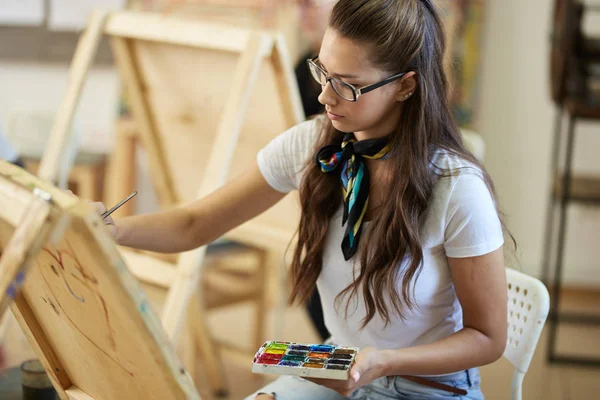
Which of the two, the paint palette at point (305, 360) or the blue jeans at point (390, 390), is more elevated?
the paint palette at point (305, 360)

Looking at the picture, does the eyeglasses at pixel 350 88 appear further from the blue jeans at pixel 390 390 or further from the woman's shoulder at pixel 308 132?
the blue jeans at pixel 390 390

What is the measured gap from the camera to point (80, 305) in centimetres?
97

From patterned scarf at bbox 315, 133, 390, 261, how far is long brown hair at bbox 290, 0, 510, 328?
0.02 meters

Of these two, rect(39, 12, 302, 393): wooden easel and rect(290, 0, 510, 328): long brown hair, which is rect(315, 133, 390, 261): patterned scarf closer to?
rect(290, 0, 510, 328): long brown hair

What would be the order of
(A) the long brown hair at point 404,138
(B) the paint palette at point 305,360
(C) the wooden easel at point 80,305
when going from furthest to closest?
(A) the long brown hair at point 404,138 → (B) the paint palette at point 305,360 → (C) the wooden easel at point 80,305

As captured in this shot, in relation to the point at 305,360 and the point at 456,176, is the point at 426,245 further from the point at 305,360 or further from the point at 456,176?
the point at 305,360

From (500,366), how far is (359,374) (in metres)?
1.96

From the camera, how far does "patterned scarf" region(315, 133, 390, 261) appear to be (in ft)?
4.27

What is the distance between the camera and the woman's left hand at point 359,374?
1.08 meters

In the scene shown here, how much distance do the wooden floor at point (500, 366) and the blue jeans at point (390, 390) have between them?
1189mm

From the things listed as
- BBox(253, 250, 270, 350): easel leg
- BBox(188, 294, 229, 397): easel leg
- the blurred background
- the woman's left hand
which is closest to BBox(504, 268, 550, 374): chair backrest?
the woman's left hand

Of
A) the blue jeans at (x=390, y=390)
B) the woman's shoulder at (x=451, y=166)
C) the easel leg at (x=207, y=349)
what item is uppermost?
the woman's shoulder at (x=451, y=166)

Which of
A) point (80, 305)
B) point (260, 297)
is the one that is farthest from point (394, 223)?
point (260, 297)

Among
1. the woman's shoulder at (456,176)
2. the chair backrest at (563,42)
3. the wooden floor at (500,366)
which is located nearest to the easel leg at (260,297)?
the wooden floor at (500,366)
